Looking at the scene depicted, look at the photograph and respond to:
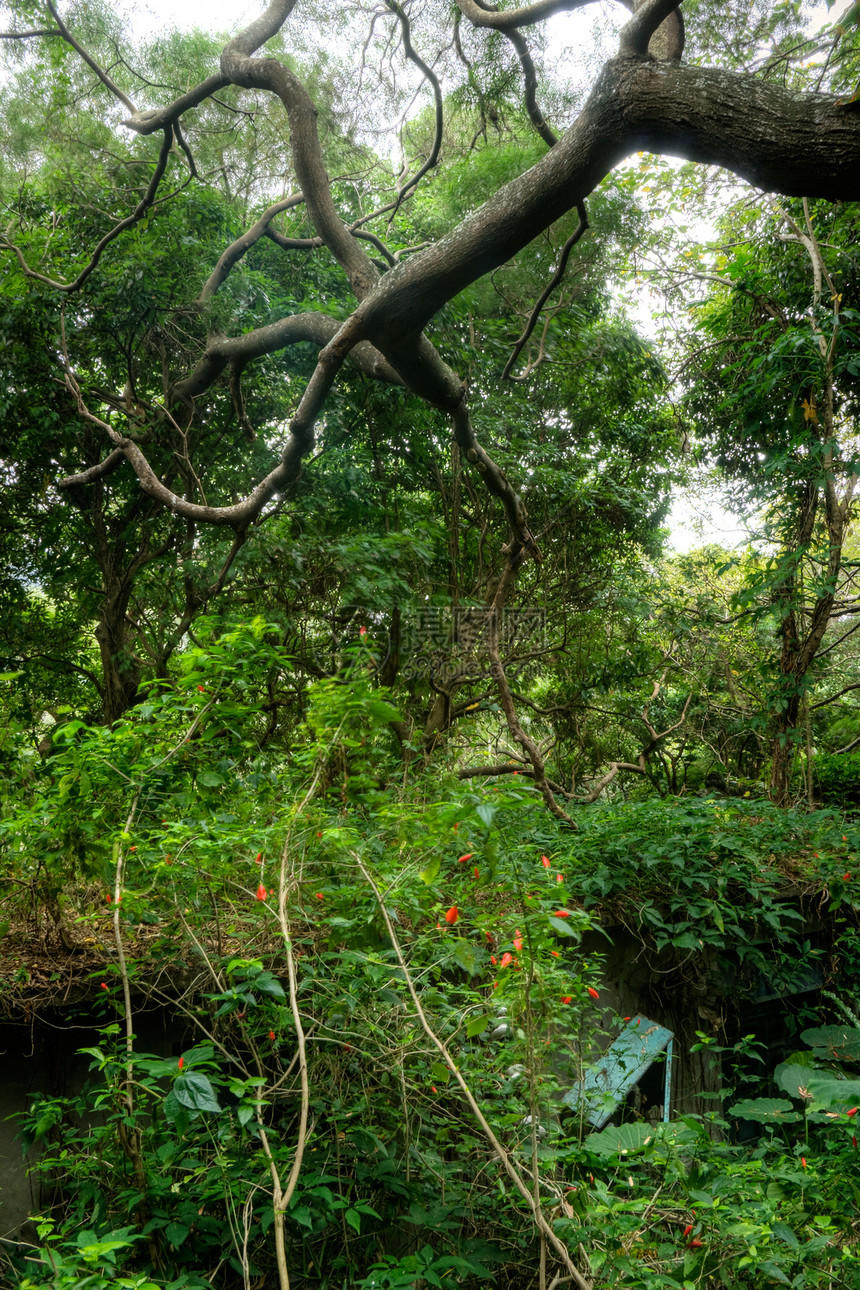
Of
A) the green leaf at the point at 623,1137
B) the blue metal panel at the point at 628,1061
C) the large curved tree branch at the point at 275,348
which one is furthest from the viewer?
the large curved tree branch at the point at 275,348

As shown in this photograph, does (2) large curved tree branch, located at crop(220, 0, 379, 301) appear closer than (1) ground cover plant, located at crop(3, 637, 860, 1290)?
No

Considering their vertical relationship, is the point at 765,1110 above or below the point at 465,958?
below

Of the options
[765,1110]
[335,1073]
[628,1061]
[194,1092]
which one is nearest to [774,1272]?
[335,1073]

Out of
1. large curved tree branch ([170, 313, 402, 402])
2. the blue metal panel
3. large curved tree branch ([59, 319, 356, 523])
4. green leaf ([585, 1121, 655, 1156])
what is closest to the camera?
green leaf ([585, 1121, 655, 1156])

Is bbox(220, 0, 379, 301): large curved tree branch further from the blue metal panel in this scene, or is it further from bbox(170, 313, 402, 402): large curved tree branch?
the blue metal panel

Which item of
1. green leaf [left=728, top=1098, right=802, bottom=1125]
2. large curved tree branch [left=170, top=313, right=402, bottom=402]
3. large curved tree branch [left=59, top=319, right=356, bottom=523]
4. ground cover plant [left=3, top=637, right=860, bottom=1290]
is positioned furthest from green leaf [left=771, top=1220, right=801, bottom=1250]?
large curved tree branch [left=170, top=313, right=402, bottom=402]

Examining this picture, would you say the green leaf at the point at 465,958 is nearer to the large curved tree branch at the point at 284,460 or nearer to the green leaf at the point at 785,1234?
the green leaf at the point at 785,1234

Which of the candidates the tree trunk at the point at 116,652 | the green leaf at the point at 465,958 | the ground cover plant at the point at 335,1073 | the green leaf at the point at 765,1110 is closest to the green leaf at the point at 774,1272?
the ground cover plant at the point at 335,1073

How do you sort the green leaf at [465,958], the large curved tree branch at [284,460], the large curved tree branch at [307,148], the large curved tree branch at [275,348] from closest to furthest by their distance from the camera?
the green leaf at [465,958] → the large curved tree branch at [284,460] → the large curved tree branch at [307,148] → the large curved tree branch at [275,348]

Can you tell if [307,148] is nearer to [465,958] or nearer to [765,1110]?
[465,958]

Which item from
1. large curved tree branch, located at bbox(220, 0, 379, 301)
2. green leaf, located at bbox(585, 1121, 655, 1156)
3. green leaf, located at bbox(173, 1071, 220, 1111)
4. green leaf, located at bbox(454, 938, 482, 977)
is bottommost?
green leaf, located at bbox(585, 1121, 655, 1156)

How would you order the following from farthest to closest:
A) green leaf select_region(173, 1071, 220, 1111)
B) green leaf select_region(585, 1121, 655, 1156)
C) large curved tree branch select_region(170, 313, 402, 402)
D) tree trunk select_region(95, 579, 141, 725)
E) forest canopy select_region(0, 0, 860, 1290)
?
tree trunk select_region(95, 579, 141, 725), large curved tree branch select_region(170, 313, 402, 402), green leaf select_region(585, 1121, 655, 1156), forest canopy select_region(0, 0, 860, 1290), green leaf select_region(173, 1071, 220, 1111)

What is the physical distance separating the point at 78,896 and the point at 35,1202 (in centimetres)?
90

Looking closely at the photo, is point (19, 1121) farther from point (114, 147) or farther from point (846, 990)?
point (114, 147)
